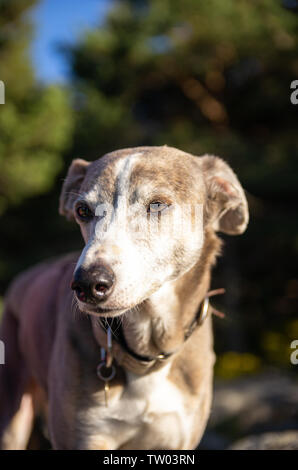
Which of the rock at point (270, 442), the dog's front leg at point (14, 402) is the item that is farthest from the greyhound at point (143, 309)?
the rock at point (270, 442)

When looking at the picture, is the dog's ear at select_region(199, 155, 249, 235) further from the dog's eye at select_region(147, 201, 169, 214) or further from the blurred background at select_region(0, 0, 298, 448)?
the blurred background at select_region(0, 0, 298, 448)

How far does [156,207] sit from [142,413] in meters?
1.03

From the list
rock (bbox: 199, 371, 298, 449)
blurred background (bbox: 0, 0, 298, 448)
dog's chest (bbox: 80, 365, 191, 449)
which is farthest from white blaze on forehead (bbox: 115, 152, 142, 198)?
blurred background (bbox: 0, 0, 298, 448)

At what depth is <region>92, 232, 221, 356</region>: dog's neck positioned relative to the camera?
101 inches

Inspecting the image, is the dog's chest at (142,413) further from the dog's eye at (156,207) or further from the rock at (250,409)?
the rock at (250,409)

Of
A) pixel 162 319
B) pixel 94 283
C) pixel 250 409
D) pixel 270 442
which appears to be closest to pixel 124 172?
pixel 94 283

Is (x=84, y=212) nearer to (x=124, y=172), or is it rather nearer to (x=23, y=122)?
(x=124, y=172)

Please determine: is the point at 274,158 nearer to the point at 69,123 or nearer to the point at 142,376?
the point at 69,123

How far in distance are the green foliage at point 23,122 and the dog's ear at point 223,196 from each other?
6.43 m

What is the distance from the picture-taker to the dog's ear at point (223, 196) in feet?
9.14

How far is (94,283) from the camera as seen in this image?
Result: 2.02 meters

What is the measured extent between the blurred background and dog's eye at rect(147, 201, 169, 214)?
536 cm
